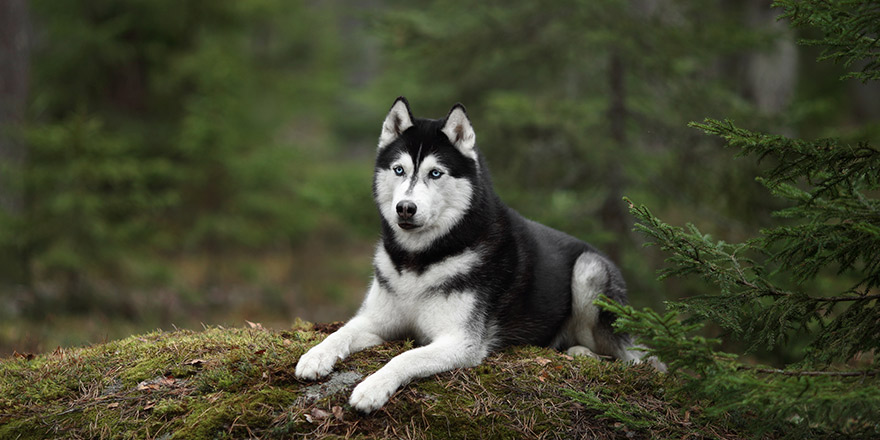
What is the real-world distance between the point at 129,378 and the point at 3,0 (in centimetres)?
1033

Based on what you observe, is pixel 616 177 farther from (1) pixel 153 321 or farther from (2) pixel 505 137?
(1) pixel 153 321

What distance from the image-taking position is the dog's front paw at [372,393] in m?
3.61

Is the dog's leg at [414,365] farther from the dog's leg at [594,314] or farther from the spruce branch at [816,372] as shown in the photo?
the spruce branch at [816,372]

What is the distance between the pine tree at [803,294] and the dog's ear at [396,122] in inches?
75.7

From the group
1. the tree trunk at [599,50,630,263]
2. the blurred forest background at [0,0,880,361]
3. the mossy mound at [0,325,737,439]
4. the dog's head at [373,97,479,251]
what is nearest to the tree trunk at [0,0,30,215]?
the blurred forest background at [0,0,880,361]

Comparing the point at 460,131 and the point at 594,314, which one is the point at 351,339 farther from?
the point at 594,314

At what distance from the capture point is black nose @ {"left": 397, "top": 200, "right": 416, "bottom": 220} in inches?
163

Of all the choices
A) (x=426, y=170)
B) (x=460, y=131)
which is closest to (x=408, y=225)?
(x=426, y=170)

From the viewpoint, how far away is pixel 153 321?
35.8 feet

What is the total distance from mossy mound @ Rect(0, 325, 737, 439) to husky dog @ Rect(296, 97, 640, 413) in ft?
0.62

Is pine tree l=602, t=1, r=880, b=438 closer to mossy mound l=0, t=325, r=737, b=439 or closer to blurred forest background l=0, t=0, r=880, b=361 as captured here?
mossy mound l=0, t=325, r=737, b=439

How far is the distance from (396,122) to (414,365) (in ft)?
6.18

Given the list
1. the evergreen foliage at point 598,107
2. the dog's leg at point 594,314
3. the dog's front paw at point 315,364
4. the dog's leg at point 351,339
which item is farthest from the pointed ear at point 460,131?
the evergreen foliage at point 598,107

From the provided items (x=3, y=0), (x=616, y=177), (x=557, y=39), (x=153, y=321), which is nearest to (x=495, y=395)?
(x=616, y=177)
